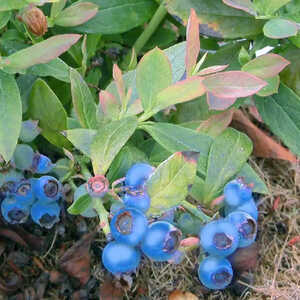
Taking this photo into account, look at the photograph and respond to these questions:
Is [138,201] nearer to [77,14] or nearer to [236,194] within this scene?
[236,194]

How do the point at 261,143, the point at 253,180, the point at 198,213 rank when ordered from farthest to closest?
the point at 261,143
the point at 253,180
the point at 198,213

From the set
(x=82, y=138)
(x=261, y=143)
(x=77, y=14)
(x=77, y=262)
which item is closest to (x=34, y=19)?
(x=77, y=14)

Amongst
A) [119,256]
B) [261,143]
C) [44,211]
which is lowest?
[261,143]

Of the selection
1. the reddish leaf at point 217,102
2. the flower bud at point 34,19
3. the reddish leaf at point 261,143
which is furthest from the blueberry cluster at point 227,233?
the reddish leaf at point 261,143

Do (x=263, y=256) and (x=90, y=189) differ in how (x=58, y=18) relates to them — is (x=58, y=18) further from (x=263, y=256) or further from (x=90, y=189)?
(x=263, y=256)

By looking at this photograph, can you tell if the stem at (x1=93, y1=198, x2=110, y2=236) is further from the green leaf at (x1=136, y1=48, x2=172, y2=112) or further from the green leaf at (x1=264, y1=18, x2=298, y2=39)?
the green leaf at (x1=264, y1=18, x2=298, y2=39)

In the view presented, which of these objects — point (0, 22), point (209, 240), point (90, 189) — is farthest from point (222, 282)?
point (0, 22)
